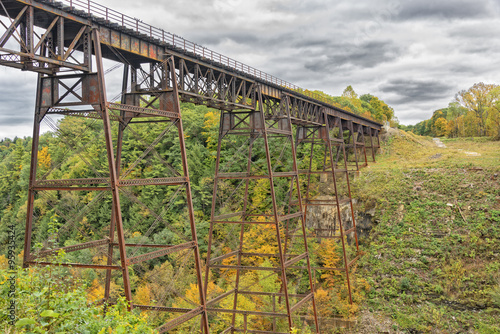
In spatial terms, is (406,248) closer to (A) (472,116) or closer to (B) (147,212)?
(B) (147,212)

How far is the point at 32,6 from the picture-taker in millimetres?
9242

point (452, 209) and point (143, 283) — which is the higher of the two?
point (452, 209)

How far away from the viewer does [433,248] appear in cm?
2475

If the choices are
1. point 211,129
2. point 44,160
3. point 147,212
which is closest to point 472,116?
point 211,129

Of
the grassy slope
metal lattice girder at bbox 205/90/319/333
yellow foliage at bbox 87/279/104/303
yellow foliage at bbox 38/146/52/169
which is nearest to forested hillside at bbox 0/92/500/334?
the grassy slope

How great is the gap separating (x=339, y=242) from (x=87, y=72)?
72.0 feet

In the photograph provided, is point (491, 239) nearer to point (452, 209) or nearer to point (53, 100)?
point (452, 209)

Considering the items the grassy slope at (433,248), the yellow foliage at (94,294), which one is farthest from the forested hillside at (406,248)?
the yellow foliage at (94,294)

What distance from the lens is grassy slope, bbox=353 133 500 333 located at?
20.6 metres

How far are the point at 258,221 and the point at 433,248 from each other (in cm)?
1235

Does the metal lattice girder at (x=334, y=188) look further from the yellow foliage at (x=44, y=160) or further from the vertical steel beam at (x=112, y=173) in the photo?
the yellow foliage at (x=44, y=160)

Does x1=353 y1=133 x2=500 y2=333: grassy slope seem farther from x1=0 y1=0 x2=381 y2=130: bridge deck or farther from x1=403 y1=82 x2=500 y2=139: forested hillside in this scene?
x1=403 y1=82 x2=500 y2=139: forested hillside

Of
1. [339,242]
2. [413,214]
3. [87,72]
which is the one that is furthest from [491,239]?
[87,72]

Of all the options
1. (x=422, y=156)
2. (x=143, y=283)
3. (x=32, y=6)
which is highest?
(x=32, y=6)
